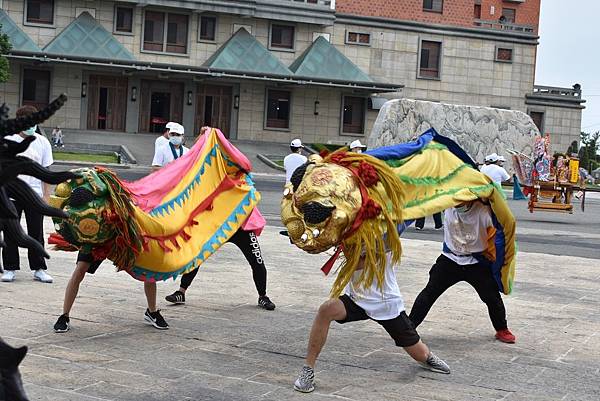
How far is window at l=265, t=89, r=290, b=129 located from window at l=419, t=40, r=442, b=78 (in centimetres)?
789

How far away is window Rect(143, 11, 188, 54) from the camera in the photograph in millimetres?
46219

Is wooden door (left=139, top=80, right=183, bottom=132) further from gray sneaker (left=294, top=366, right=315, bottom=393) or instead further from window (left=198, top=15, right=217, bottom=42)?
gray sneaker (left=294, top=366, right=315, bottom=393)

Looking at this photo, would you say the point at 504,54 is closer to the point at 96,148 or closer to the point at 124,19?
the point at 124,19

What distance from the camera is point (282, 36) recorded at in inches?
1898

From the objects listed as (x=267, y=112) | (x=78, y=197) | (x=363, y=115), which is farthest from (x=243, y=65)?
(x=78, y=197)

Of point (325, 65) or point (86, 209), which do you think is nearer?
point (86, 209)

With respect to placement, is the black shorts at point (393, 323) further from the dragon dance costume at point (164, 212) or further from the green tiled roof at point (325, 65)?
the green tiled roof at point (325, 65)

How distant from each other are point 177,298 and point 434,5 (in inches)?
1782

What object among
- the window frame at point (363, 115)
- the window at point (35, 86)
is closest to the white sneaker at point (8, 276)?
the window at point (35, 86)

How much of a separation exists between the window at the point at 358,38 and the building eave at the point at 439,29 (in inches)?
20.8

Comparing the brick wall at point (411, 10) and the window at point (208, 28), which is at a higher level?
the brick wall at point (411, 10)

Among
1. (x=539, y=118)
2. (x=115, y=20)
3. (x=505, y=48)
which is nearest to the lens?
(x=115, y=20)

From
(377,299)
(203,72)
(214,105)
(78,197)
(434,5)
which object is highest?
(434,5)

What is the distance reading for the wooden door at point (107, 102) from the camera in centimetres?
4584
